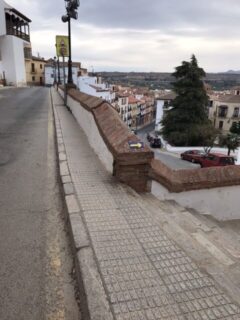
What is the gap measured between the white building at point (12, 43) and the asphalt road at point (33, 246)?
35.8 m

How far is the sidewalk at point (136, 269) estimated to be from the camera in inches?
81.1

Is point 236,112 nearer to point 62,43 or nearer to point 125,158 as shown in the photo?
point 62,43

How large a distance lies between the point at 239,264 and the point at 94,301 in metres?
1.67

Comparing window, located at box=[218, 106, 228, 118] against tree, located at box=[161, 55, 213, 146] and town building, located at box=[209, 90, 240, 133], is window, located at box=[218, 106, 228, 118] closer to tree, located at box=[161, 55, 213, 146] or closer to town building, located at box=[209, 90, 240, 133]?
town building, located at box=[209, 90, 240, 133]

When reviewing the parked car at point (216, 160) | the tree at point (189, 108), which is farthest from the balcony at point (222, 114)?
the parked car at point (216, 160)

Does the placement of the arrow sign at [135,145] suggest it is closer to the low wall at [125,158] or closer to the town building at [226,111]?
the low wall at [125,158]

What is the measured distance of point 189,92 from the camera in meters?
30.5

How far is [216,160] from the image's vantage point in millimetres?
18906

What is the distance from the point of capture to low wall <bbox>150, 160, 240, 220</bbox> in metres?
4.61

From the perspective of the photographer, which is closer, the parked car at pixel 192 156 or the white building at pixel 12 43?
the parked car at pixel 192 156

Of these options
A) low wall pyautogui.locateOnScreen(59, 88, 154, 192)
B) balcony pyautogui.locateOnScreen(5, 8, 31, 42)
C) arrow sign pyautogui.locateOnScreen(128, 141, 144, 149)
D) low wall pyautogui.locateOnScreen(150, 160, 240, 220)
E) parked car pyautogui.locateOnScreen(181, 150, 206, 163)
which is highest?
balcony pyautogui.locateOnScreen(5, 8, 31, 42)

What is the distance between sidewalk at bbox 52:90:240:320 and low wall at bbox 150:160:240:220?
71 centimetres

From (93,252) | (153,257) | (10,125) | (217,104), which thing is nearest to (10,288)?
(93,252)

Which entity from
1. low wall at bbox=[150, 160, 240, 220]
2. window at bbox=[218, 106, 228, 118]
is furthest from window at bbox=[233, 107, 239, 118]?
low wall at bbox=[150, 160, 240, 220]
